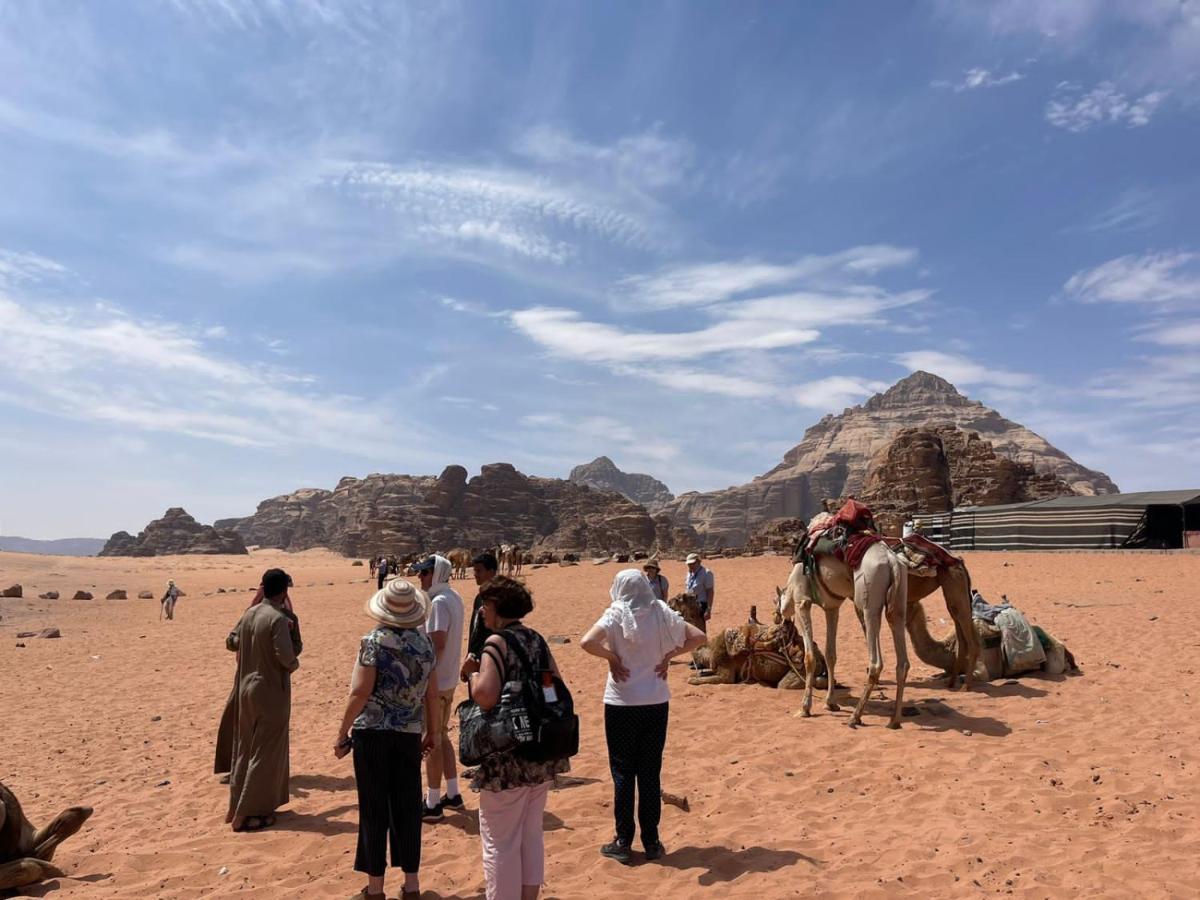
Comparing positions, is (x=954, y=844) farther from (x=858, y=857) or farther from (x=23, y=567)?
(x=23, y=567)

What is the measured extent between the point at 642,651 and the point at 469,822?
91.1 inches

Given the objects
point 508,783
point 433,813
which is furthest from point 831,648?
point 508,783

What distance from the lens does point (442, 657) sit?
584 cm

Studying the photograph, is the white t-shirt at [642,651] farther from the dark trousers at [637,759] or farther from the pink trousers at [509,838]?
the pink trousers at [509,838]

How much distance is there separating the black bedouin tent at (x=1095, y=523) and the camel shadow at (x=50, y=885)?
4210 cm

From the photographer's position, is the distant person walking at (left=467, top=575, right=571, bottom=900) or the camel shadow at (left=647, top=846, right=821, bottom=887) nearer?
the distant person walking at (left=467, top=575, right=571, bottom=900)

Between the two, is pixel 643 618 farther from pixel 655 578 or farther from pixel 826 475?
pixel 826 475

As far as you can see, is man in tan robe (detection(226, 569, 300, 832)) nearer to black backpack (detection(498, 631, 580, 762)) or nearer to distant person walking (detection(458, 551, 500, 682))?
distant person walking (detection(458, 551, 500, 682))

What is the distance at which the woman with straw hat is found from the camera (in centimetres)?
446

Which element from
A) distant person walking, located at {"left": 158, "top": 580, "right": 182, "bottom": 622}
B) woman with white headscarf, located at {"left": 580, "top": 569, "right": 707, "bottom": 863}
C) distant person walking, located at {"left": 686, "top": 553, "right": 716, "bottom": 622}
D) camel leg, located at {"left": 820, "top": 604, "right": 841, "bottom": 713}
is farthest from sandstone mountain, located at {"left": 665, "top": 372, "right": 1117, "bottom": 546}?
woman with white headscarf, located at {"left": 580, "top": 569, "right": 707, "bottom": 863}

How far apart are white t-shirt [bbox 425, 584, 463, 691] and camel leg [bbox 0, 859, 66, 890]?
8.89 feet

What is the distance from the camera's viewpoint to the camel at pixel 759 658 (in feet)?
36.0

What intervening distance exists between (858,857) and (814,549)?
4.45 m

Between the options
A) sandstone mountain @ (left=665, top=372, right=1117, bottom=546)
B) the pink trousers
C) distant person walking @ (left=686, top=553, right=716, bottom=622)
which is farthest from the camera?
sandstone mountain @ (left=665, top=372, right=1117, bottom=546)
